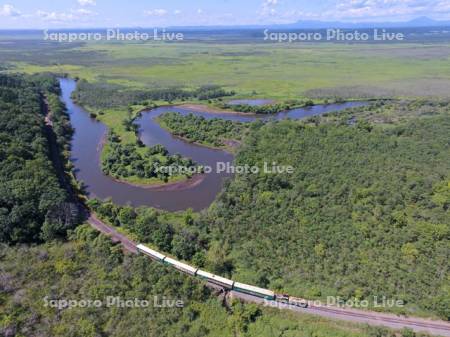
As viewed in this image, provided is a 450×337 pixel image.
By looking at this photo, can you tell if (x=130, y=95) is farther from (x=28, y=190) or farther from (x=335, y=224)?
Answer: (x=335, y=224)

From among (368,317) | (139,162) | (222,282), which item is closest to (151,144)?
(139,162)

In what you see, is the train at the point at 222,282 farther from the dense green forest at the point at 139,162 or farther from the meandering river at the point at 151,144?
the dense green forest at the point at 139,162

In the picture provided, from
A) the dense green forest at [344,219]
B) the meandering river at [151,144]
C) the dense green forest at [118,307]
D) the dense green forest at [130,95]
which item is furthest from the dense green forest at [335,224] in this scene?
the dense green forest at [130,95]

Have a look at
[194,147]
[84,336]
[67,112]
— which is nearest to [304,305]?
[84,336]

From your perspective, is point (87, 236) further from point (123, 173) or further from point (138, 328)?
point (123, 173)

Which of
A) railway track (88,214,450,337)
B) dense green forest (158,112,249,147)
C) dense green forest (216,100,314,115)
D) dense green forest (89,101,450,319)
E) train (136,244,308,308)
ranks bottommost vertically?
railway track (88,214,450,337)

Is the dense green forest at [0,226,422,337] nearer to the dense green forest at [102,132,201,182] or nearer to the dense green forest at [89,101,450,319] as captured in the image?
the dense green forest at [89,101,450,319]

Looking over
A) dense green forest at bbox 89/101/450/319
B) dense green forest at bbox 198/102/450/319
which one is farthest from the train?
dense green forest at bbox 198/102/450/319
